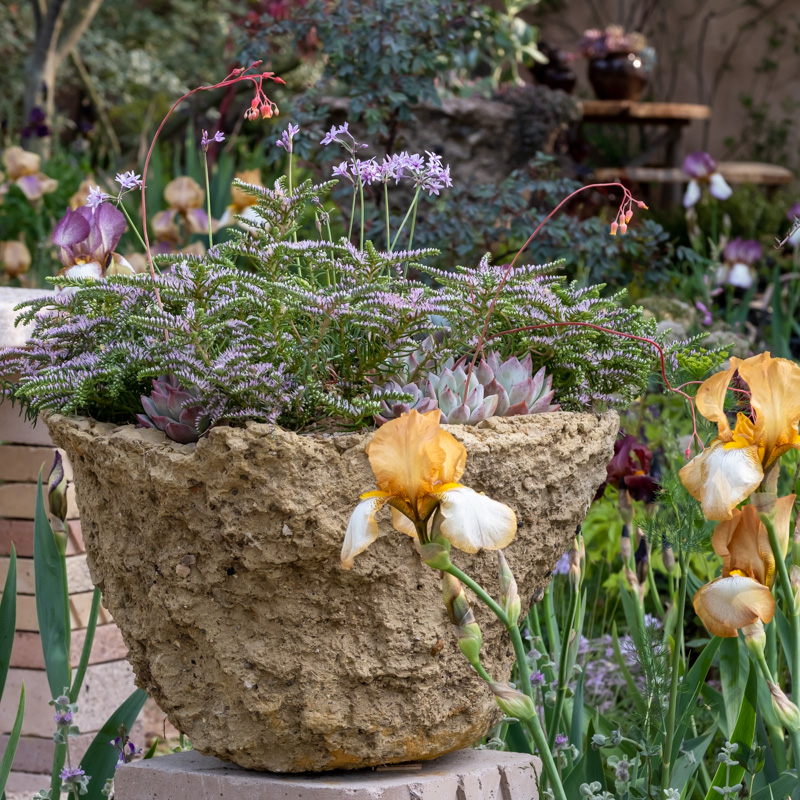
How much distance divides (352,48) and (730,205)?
164 inches

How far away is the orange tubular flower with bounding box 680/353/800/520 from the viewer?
100 centimetres

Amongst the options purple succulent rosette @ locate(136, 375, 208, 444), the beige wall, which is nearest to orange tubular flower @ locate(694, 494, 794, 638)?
purple succulent rosette @ locate(136, 375, 208, 444)

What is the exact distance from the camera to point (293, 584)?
1104mm

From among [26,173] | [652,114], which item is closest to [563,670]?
[26,173]

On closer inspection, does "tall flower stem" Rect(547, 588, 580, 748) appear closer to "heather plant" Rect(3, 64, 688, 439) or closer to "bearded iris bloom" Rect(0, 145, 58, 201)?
"heather plant" Rect(3, 64, 688, 439)

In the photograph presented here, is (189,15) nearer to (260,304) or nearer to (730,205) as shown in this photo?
(730,205)

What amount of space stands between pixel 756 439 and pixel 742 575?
159 mm

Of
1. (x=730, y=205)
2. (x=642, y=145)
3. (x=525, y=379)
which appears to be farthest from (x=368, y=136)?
(x=642, y=145)

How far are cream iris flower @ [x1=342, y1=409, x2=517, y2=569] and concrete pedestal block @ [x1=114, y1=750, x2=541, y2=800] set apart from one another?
1.28 feet

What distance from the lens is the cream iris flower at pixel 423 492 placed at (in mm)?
900

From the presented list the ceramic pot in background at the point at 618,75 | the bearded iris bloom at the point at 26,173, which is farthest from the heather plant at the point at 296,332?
the ceramic pot in background at the point at 618,75

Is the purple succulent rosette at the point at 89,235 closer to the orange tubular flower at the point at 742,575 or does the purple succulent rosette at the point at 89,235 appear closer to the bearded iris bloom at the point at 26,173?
the orange tubular flower at the point at 742,575

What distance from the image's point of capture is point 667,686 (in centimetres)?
136

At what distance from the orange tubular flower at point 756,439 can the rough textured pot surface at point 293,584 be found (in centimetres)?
22
